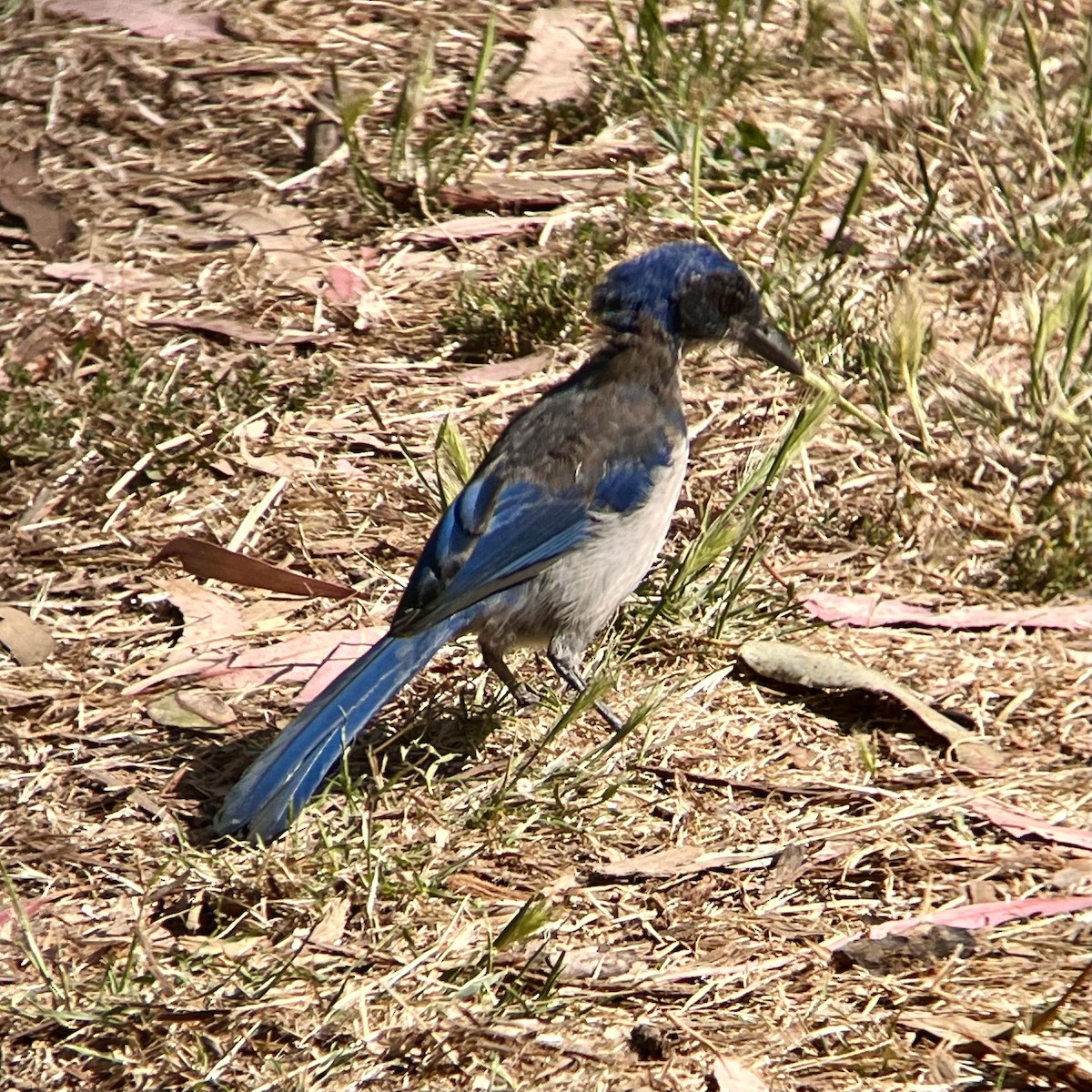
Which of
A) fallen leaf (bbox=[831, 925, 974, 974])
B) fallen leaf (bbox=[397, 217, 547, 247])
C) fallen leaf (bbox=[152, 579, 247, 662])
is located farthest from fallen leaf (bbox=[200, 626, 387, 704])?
fallen leaf (bbox=[397, 217, 547, 247])

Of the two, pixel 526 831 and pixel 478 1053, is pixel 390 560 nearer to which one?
pixel 526 831

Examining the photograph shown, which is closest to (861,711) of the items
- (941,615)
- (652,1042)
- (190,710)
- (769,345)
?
(941,615)

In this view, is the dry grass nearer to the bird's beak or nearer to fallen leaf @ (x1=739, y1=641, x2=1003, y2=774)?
fallen leaf @ (x1=739, y1=641, x2=1003, y2=774)

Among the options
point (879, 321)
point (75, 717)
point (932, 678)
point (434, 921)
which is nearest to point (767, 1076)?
point (434, 921)

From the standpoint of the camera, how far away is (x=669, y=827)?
15.2 feet

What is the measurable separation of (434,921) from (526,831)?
0.42m

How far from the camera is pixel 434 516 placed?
579cm

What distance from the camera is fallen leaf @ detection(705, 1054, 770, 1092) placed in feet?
12.2

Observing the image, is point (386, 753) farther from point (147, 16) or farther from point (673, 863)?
point (147, 16)

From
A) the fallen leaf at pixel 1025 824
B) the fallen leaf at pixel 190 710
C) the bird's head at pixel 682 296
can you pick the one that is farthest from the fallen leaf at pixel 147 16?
the fallen leaf at pixel 1025 824

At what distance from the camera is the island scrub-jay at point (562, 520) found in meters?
4.49

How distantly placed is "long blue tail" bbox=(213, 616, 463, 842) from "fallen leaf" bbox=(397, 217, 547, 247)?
2352mm

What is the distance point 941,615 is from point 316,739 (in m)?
2.00

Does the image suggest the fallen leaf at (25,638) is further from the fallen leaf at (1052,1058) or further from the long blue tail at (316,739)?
the fallen leaf at (1052,1058)
